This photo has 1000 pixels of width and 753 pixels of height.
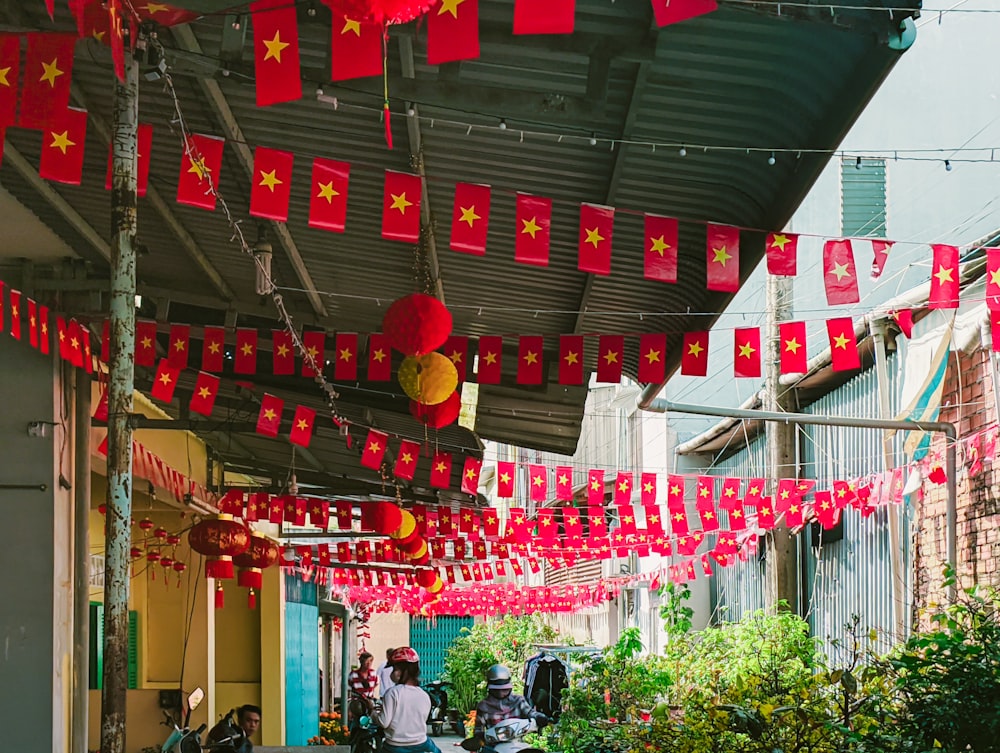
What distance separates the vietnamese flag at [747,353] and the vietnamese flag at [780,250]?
8.18ft

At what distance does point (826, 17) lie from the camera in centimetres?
543

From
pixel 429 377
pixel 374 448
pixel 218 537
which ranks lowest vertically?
pixel 218 537

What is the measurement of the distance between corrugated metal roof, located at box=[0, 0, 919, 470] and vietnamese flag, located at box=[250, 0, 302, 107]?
1.47 feet

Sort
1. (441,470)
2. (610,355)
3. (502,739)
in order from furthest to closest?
(441,470)
(502,739)
(610,355)

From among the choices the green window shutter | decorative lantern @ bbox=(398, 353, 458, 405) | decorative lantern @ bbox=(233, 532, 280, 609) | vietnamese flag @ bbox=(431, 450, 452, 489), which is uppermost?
the green window shutter

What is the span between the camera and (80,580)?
989 centimetres

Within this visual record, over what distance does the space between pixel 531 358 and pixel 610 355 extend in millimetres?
740

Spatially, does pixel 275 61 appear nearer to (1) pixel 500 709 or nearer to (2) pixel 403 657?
(1) pixel 500 709

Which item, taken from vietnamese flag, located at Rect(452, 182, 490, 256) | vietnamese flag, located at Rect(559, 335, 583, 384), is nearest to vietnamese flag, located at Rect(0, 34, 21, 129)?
vietnamese flag, located at Rect(452, 182, 490, 256)

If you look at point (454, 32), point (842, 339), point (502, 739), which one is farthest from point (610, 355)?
point (454, 32)

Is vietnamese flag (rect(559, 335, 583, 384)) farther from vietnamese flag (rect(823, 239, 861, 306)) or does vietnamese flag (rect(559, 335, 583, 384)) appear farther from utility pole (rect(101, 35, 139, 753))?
utility pole (rect(101, 35, 139, 753))

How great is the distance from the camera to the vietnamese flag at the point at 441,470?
15078 millimetres

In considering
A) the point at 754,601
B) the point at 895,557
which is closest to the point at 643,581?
the point at 754,601

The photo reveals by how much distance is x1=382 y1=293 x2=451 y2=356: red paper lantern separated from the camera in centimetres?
754
